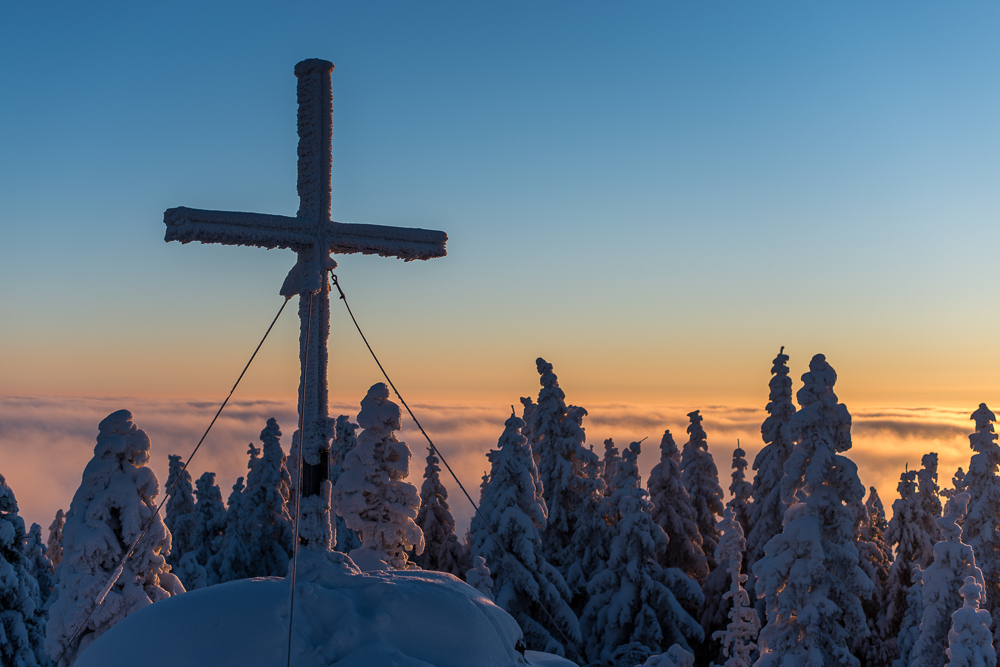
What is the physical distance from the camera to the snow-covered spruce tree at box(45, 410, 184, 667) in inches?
770

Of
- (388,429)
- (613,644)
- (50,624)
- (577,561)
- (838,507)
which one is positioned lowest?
(613,644)

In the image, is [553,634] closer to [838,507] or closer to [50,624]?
[838,507]

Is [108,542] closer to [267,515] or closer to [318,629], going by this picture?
[318,629]

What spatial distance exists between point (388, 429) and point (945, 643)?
23.5 metres

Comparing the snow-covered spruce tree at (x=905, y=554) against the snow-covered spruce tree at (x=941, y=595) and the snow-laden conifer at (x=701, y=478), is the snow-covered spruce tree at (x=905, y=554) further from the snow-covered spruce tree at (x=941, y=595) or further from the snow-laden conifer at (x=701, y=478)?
the snow-covered spruce tree at (x=941, y=595)

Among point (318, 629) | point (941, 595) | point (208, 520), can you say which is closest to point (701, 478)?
point (941, 595)

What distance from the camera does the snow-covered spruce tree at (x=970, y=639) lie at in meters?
24.6

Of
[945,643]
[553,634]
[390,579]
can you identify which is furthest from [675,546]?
[390,579]

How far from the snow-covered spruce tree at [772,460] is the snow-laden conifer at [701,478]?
5.44m

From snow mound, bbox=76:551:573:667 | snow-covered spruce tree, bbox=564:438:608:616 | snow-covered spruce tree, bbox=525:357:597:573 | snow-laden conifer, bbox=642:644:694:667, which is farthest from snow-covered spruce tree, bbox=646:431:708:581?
snow mound, bbox=76:551:573:667

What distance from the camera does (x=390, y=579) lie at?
1016cm

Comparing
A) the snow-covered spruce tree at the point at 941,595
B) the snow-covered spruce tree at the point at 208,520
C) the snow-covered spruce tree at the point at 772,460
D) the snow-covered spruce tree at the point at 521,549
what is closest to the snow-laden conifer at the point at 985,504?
the snow-covered spruce tree at the point at 941,595

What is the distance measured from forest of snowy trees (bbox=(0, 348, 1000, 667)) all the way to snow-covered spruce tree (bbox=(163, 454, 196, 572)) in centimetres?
17

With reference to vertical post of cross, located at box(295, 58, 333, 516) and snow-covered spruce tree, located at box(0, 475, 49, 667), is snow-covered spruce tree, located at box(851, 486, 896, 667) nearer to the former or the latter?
vertical post of cross, located at box(295, 58, 333, 516)
